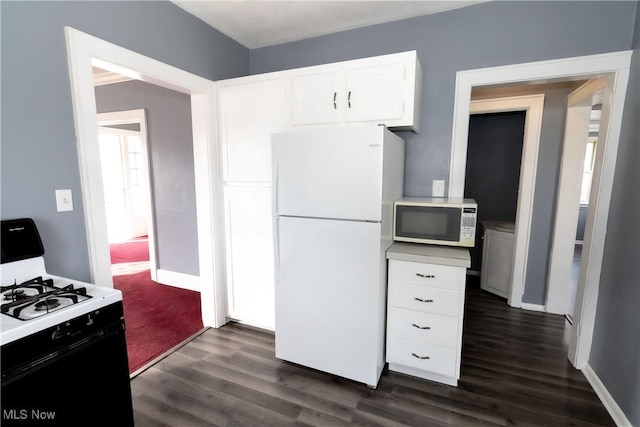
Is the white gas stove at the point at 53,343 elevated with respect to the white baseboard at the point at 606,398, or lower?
elevated

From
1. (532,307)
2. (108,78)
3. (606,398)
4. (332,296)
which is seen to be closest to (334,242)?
(332,296)

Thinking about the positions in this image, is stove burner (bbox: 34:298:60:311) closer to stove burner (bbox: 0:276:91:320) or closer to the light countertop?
stove burner (bbox: 0:276:91:320)

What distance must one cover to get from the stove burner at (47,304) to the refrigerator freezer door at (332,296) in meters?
1.21

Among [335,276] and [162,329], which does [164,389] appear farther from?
[335,276]

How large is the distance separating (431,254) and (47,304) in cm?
198

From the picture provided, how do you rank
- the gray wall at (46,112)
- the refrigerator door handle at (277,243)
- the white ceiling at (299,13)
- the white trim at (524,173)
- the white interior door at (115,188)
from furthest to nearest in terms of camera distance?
the white interior door at (115,188) < the white trim at (524,173) < the white ceiling at (299,13) < the refrigerator door handle at (277,243) < the gray wall at (46,112)

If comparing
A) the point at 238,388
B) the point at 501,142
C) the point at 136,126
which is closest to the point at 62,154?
the point at 238,388

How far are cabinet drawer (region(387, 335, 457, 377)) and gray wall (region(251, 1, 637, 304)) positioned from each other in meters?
1.17

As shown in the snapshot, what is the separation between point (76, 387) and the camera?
4.01 feet

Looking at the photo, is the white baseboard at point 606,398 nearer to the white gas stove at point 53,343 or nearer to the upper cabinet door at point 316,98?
the upper cabinet door at point 316,98

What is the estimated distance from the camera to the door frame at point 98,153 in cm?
168

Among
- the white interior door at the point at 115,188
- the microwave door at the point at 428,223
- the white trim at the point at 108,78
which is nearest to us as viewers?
the microwave door at the point at 428,223

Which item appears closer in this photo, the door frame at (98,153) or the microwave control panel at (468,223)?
the door frame at (98,153)

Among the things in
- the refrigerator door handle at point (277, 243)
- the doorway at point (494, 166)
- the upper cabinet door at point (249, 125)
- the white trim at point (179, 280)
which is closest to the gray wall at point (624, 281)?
the doorway at point (494, 166)
